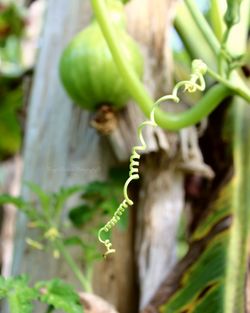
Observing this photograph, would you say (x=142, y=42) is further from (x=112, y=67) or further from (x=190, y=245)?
(x=190, y=245)

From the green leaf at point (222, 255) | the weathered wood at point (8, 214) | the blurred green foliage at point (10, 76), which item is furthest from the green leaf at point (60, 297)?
the blurred green foliage at point (10, 76)

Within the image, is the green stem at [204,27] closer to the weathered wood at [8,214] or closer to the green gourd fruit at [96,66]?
the green gourd fruit at [96,66]

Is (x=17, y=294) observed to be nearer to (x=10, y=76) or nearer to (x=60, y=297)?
(x=60, y=297)

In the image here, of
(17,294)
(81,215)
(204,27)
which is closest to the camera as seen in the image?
(17,294)

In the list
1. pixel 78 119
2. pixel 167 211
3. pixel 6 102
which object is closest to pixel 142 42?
pixel 78 119

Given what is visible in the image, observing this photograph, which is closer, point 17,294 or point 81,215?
point 17,294

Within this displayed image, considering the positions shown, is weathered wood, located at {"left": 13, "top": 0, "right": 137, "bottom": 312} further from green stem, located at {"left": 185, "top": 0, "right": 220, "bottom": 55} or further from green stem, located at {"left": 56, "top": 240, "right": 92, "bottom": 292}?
green stem, located at {"left": 185, "top": 0, "right": 220, "bottom": 55}

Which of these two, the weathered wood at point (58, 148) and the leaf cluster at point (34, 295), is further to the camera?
the weathered wood at point (58, 148)

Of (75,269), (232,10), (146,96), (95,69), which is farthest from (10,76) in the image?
(232,10)
